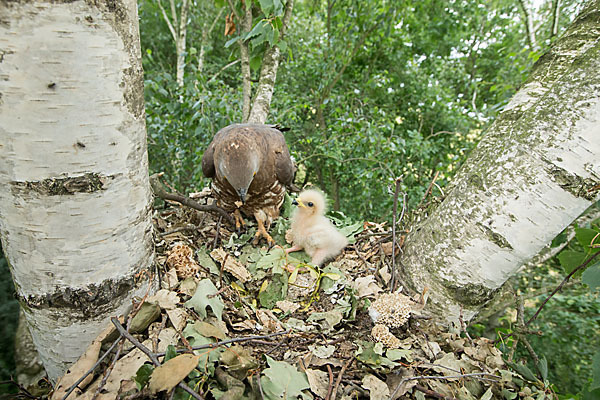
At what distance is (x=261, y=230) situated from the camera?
7.37 ft

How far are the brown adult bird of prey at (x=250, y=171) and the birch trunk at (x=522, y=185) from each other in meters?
1.08

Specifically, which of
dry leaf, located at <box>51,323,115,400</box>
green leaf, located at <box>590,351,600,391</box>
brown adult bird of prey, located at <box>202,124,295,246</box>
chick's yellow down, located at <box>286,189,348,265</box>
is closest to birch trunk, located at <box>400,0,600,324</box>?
green leaf, located at <box>590,351,600,391</box>

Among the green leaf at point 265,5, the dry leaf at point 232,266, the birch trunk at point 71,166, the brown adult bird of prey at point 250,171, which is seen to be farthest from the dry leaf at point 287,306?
the green leaf at point 265,5

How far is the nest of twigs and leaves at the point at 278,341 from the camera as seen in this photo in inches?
39.4

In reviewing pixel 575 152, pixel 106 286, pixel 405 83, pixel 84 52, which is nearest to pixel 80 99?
pixel 84 52

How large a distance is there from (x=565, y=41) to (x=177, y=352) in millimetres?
1938

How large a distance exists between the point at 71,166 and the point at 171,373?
0.65 m

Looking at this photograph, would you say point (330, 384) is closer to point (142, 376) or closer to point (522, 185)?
point (142, 376)

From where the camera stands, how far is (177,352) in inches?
39.0

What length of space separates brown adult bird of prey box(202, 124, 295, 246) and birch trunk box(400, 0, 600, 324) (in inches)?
42.5

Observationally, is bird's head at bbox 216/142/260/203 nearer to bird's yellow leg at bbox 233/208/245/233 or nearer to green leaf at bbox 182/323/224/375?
bird's yellow leg at bbox 233/208/245/233

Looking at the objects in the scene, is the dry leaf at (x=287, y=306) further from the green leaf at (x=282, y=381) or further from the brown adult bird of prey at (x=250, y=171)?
the brown adult bird of prey at (x=250, y=171)

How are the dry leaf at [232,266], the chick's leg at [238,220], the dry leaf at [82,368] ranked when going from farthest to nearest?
the chick's leg at [238,220] < the dry leaf at [232,266] < the dry leaf at [82,368]

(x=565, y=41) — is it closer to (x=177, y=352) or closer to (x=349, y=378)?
(x=349, y=378)
